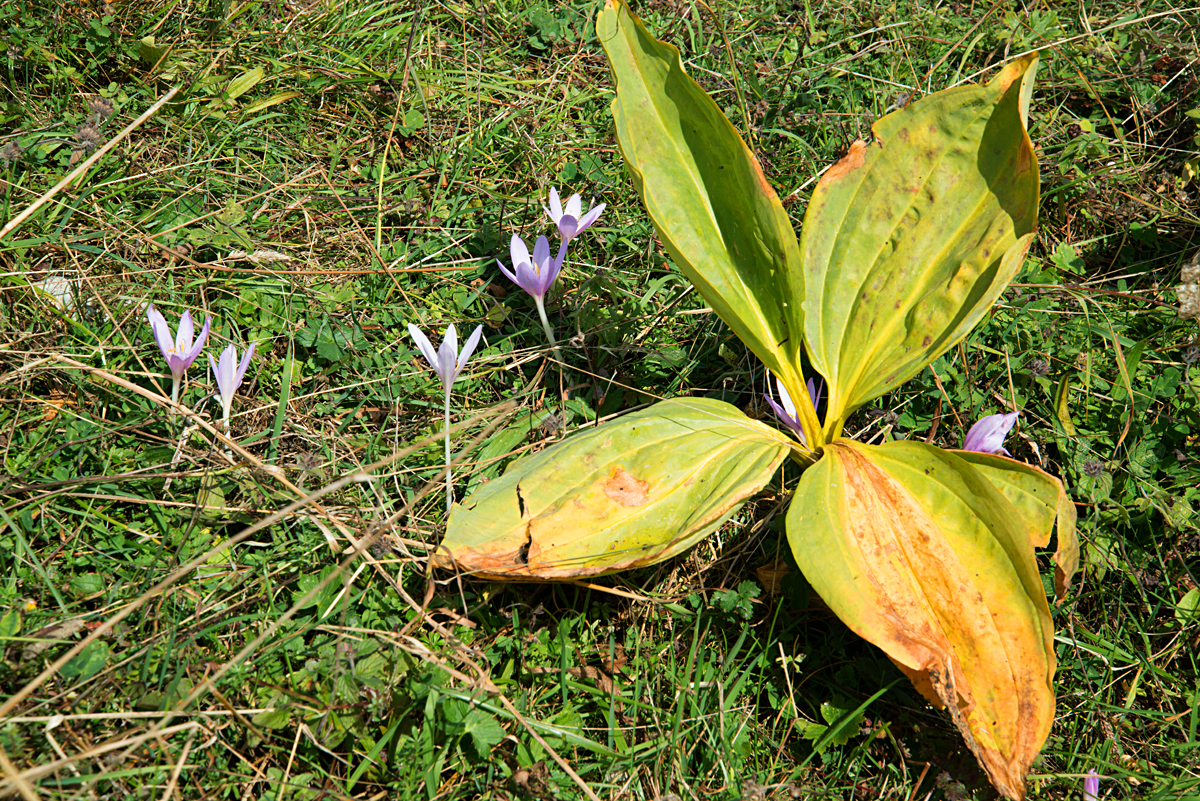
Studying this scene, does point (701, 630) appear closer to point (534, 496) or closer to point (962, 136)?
point (534, 496)

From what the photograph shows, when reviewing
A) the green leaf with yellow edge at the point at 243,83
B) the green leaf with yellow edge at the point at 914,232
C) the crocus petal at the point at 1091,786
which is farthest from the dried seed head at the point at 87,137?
the crocus petal at the point at 1091,786

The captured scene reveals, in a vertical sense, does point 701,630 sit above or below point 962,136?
below

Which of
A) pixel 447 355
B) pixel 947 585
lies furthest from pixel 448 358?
pixel 947 585

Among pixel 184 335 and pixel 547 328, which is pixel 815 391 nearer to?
pixel 547 328

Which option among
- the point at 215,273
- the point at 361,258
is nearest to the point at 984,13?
the point at 361,258

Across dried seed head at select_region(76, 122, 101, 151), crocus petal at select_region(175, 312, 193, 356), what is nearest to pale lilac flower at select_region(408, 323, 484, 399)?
crocus petal at select_region(175, 312, 193, 356)
